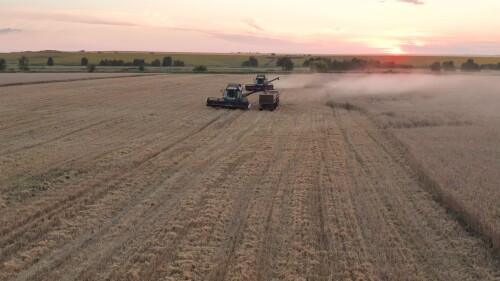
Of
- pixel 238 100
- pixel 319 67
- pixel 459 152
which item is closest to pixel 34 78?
pixel 238 100

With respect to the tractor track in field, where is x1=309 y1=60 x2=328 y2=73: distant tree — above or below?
above

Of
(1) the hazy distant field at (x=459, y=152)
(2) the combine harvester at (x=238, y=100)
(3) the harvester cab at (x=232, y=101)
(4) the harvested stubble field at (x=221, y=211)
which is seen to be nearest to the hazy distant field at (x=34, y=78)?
(3) the harvester cab at (x=232, y=101)

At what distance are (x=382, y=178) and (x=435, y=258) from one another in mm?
5263

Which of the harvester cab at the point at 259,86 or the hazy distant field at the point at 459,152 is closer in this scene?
the hazy distant field at the point at 459,152

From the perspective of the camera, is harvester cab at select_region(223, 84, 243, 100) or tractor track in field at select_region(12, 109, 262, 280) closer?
tractor track in field at select_region(12, 109, 262, 280)

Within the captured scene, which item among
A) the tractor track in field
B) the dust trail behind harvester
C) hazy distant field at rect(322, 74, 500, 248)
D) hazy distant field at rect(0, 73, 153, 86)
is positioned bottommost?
the tractor track in field

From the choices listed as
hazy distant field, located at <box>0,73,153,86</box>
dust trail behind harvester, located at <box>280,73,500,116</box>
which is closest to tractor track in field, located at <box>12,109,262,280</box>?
dust trail behind harvester, located at <box>280,73,500,116</box>

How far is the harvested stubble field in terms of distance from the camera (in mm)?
7609

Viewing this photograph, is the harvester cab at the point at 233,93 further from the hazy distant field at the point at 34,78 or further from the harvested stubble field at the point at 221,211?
the hazy distant field at the point at 34,78

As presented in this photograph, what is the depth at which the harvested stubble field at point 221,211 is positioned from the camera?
7609 millimetres

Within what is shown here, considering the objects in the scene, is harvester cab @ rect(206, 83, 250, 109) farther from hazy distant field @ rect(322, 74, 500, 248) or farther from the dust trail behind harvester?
the dust trail behind harvester

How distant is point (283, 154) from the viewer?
16234 mm

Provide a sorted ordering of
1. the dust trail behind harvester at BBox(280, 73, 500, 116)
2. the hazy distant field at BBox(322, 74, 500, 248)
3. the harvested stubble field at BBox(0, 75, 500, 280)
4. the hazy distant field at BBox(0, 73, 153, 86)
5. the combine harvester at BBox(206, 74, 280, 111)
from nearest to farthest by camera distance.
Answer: the harvested stubble field at BBox(0, 75, 500, 280), the hazy distant field at BBox(322, 74, 500, 248), the combine harvester at BBox(206, 74, 280, 111), the dust trail behind harvester at BBox(280, 73, 500, 116), the hazy distant field at BBox(0, 73, 153, 86)

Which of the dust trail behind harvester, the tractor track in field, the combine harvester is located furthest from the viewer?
the dust trail behind harvester
